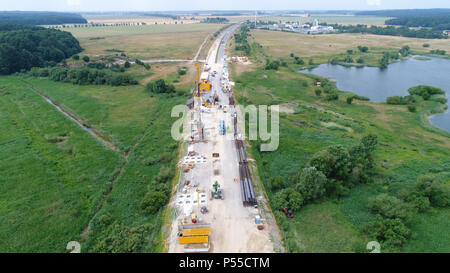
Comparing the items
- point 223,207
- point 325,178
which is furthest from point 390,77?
point 223,207

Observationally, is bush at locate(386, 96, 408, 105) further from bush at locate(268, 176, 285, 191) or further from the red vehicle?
the red vehicle

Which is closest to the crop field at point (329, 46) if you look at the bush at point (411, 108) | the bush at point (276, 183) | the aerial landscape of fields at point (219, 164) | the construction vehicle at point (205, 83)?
the aerial landscape of fields at point (219, 164)

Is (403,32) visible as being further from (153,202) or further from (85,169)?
(85,169)

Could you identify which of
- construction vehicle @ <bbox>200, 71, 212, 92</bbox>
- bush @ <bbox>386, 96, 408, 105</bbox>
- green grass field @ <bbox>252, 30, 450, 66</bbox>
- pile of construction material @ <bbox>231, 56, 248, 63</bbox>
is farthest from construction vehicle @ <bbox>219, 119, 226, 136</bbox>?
green grass field @ <bbox>252, 30, 450, 66</bbox>

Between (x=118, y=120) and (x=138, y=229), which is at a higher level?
(x=118, y=120)

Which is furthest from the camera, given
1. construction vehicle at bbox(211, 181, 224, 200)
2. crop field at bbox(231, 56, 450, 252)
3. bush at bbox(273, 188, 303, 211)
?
construction vehicle at bbox(211, 181, 224, 200)

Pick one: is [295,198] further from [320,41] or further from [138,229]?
[320,41]
